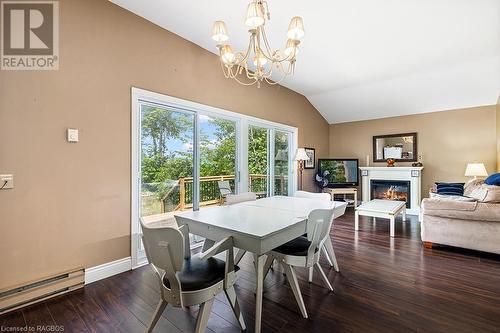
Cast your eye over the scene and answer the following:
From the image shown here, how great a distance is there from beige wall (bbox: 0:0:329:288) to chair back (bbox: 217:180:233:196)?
59.1 inches

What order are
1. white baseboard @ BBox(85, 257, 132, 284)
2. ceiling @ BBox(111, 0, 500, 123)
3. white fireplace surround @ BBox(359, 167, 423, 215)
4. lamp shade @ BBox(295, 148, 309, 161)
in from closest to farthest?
white baseboard @ BBox(85, 257, 132, 284)
ceiling @ BBox(111, 0, 500, 123)
lamp shade @ BBox(295, 148, 309, 161)
white fireplace surround @ BBox(359, 167, 423, 215)

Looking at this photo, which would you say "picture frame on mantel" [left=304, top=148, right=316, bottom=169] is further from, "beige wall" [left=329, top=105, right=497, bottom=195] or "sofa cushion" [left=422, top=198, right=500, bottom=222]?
"sofa cushion" [left=422, top=198, right=500, bottom=222]

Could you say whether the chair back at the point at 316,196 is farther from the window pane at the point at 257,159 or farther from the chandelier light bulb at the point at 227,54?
the chandelier light bulb at the point at 227,54

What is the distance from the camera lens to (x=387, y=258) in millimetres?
3016

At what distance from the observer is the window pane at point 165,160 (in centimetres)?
299

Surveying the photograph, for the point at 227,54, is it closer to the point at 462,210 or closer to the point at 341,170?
the point at 462,210

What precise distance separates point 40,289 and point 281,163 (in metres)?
4.29

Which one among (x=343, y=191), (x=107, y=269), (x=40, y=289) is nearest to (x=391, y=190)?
(x=343, y=191)

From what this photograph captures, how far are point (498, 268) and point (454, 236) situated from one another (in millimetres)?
550

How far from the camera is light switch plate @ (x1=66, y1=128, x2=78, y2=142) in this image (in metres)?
2.29

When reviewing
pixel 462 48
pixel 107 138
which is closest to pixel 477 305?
pixel 462 48

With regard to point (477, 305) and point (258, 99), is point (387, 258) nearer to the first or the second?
point (477, 305)

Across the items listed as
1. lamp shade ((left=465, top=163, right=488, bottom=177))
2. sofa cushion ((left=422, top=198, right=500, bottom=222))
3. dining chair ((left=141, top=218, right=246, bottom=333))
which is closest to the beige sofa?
sofa cushion ((left=422, top=198, right=500, bottom=222))

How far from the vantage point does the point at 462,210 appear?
3.12 metres
